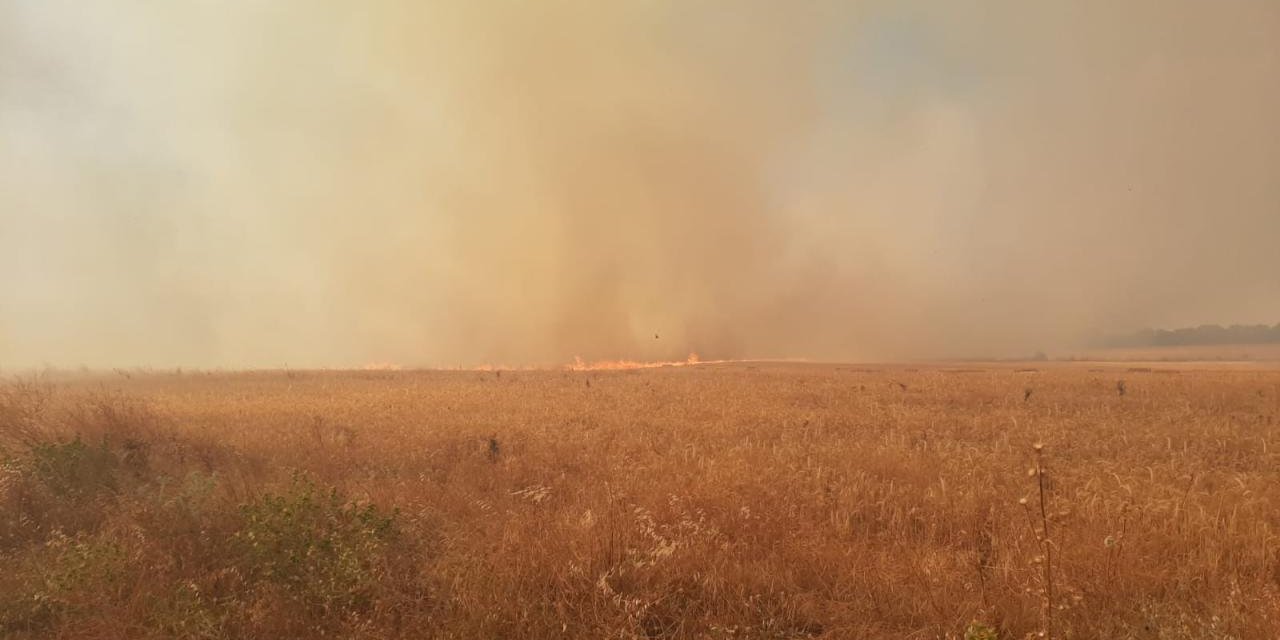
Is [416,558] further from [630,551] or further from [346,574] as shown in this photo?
[630,551]

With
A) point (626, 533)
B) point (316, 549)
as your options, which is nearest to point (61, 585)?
point (316, 549)

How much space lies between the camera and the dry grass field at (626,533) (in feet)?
13.0

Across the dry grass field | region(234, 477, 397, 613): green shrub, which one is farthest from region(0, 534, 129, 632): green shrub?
region(234, 477, 397, 613): green shrub

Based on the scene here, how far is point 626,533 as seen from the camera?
505 centimetres

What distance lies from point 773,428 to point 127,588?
32.0 feet

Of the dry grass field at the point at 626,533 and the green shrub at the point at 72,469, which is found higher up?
the green shrub at the point at 72,469

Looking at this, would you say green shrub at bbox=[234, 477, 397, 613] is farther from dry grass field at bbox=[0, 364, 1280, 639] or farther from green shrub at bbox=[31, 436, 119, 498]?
green shrub at bbox=[31, 436, 119, 498]

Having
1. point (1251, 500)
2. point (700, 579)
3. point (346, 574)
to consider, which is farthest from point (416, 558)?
point (1251, 500)

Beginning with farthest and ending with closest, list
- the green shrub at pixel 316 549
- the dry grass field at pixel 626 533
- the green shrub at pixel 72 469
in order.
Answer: the green shrub at pixel 72 469 < the green shrub at pixel 316 549 < the dry grass field at pixel 626 533

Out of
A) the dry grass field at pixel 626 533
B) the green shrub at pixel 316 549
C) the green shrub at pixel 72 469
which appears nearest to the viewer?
the dry grass field at pixel 626 533

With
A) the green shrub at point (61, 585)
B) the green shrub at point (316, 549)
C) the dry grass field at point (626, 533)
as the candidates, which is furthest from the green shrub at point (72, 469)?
the green shrub at point (316, 549)

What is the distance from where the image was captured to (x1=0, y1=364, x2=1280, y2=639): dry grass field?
3953mm

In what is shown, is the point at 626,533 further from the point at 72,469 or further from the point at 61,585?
the point at 72,469

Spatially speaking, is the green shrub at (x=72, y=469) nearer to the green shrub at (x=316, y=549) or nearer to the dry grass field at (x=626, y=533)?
the dry grass field at (x=626, y=533)
